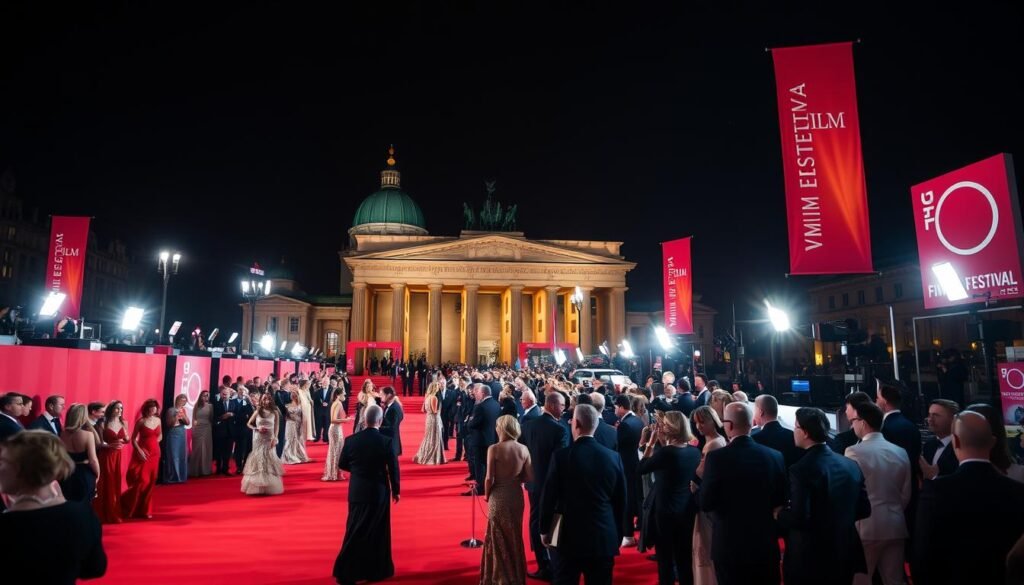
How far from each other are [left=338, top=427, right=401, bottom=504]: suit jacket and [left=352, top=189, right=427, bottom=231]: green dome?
219 feet

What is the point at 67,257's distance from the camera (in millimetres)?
23031

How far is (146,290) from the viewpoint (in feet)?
310

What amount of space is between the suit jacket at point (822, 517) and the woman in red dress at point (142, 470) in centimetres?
972

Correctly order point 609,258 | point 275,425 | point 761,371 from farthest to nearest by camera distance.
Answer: point 609,258 → point 761,371 → point 275,425

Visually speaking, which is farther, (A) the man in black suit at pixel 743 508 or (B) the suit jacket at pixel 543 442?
(B) the suit jacket at pixel 543 442

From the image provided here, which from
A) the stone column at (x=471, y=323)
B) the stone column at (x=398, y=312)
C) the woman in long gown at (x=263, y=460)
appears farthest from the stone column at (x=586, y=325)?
the woman in long gown at (x=263, y=460)

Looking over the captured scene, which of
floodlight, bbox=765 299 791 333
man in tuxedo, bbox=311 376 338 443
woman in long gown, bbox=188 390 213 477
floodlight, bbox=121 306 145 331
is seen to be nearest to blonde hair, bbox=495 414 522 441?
floodlight, bbox=765 299 791 333

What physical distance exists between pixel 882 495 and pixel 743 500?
5.20 feet

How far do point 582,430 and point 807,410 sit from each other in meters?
1.77

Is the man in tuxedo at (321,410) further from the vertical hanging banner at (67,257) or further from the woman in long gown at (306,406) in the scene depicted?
the vertical hanging banner at (67,257)

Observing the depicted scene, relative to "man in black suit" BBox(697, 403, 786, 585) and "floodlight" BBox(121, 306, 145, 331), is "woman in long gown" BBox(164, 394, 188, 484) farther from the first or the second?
"man in black suit" BBox(697, 403, 786, 585)

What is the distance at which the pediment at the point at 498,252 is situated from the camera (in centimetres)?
5272

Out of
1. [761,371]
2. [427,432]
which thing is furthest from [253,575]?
[761,371]

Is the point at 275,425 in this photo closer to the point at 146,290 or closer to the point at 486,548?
the point at 486,548
